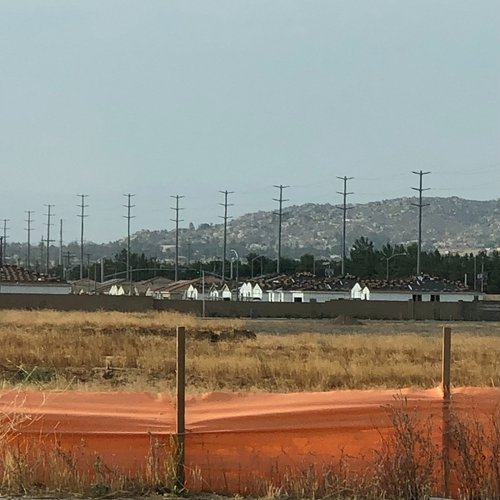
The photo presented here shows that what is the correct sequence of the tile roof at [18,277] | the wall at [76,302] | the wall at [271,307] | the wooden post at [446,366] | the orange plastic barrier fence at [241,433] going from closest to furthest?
the orange plastic barrier fence at [241,433] < the wooden post at [446,366] < the wall at [76,302] < the wall at [271,307] < the tile roof at [18,277]

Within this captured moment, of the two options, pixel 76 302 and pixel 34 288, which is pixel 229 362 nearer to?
pixel 76 302

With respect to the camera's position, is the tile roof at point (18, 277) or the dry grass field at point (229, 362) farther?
the tile roof at point (18, 277)

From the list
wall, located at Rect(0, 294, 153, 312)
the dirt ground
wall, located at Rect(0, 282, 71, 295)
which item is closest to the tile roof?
wall, located at Rect(0, 282, 71, 295)

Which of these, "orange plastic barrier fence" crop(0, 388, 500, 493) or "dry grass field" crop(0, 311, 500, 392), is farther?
"dry grass field" crop(0, 311, 500, 392)

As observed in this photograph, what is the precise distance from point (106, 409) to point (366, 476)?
2.63m

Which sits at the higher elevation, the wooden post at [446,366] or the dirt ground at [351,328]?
the wooden post at [446,366]

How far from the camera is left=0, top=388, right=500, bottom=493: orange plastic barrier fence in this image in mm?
9617

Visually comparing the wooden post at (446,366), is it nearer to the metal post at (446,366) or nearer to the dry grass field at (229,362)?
the metal post at (446,366)

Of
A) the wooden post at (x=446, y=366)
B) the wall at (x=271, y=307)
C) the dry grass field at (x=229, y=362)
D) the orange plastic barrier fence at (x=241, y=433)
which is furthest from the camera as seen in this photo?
the wall at (x=271, y=307)

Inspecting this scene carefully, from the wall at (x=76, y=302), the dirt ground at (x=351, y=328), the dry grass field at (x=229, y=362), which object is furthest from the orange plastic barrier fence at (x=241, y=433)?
the wall at (x=76, y=302)

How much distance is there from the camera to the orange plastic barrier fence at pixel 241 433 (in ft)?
31.6

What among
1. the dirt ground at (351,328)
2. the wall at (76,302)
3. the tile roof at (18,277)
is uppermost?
the tile roof at (18,277)

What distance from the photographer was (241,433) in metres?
9.60

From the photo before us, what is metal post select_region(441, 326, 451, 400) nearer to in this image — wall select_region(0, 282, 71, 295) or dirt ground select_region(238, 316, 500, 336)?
dirt ground select_region(238, 316, 500, 336)
